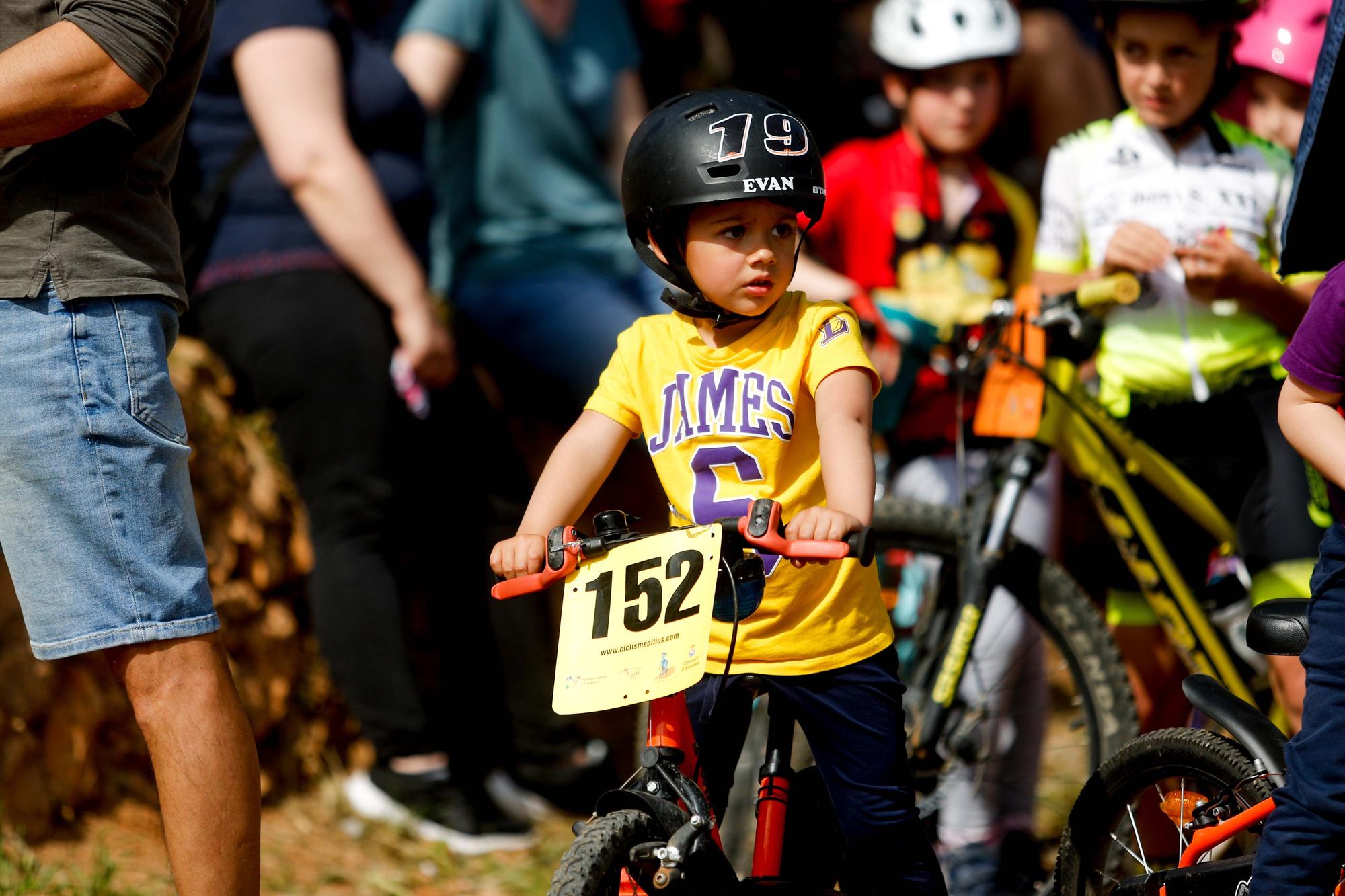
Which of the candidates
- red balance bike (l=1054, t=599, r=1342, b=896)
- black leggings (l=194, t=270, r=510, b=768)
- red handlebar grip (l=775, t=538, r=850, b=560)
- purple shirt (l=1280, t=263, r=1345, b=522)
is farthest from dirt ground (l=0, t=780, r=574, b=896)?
purple shirt (l=1280, t=263, r=1345, b=522)

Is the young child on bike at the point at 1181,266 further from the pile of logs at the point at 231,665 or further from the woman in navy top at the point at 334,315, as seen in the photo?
the pile of logs at the point at 231,665

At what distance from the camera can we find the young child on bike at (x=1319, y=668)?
8.36ft

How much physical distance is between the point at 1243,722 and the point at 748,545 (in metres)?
1.04

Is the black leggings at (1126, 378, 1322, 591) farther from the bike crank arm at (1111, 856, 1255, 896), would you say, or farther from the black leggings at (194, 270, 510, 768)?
the black leggings at (194, 270, 510, 768)

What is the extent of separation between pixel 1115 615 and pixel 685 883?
2143 millimetres

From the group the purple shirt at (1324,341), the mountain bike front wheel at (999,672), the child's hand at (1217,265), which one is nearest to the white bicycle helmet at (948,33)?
the child's hand at (1217,265)

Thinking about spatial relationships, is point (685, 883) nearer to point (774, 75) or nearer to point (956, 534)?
point (956, 534)

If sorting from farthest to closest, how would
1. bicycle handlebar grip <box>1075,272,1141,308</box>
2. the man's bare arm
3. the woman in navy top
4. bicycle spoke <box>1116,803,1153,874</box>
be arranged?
the woman in navy top < bicycle handlebar grip <box>1075,272,1141,308</box> < bicycle spoke <box>1116,803,1153,874</box> < the man's bare arm

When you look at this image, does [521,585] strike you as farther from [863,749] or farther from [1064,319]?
[1064,319]

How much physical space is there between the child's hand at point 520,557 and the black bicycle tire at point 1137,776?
123cm

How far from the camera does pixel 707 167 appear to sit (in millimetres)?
2680

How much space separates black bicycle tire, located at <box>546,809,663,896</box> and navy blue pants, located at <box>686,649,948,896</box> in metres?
0.36

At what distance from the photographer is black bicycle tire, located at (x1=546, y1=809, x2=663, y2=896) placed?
235 cm

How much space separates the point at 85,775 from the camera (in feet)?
13.6
